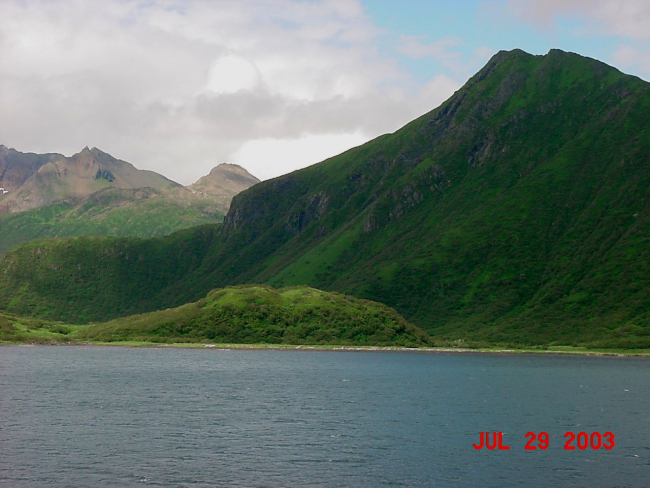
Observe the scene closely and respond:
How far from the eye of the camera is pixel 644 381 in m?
157

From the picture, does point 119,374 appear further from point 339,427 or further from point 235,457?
point 235,457

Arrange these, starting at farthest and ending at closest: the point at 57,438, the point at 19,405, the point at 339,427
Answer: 1. the point at 19,405
2. the point at 339,427
3. the point at 57,438

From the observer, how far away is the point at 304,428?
86.8m

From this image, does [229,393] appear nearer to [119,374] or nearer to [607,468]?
[119,374]

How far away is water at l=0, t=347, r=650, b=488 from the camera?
202 feet

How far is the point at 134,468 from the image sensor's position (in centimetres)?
6275

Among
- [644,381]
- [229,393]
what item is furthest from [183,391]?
[644,381]

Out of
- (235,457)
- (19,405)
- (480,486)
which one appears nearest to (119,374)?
(19,405)

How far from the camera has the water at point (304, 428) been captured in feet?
202

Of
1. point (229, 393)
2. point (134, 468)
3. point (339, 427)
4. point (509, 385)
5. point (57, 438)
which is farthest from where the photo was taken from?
point (509, 385)

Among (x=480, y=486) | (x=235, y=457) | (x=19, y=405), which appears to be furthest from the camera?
(x=19, y=405)

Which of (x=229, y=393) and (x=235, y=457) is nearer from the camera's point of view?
(x=235, y=457)

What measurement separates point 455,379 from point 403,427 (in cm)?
7395

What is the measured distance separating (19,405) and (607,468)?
258 feet
